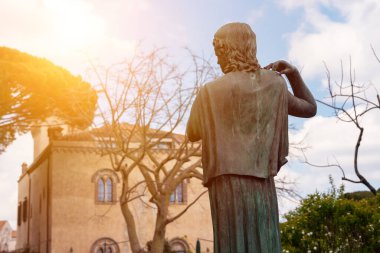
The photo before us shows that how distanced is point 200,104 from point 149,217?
29420mm

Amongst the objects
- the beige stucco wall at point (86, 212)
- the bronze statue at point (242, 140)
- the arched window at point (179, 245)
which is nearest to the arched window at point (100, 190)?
the beige stucco wall at point (86, 212)

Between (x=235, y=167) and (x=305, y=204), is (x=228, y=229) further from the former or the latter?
(x=305, y=204)

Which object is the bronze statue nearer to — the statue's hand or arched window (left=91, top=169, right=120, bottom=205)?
the statue's hand

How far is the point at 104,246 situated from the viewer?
3089 centimetres

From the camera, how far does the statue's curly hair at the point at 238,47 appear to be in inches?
140

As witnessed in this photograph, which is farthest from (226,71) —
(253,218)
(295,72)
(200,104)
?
(253,218)

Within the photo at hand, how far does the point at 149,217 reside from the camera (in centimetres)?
3238

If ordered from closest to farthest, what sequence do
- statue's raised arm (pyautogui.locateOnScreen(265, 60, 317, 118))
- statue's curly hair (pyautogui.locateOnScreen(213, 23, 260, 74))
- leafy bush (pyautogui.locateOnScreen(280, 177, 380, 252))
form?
1. statue's curly hair (pyautogui.locateOnScreen(213, 23, 260, 74))
2. statue's raised arm (pyautogui.locateOnScreen(265, 60, 317, 118))
3. leafy bush (pyautogui.locateOnScreen(280, 177, 380, 252))

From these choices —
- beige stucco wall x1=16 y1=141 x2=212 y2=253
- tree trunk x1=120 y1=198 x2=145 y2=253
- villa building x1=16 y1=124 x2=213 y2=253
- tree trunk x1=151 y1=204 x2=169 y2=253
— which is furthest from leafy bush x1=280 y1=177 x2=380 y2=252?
beige stucco wall x1=16 y1=141 x2=212 y2=253

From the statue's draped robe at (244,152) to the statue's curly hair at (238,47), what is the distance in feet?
0.19

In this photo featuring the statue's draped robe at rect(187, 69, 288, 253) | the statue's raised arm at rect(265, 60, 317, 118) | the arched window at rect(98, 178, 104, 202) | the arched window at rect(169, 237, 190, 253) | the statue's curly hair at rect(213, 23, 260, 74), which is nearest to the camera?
the statue's draped robe at rect(187, 69, 288, 253)

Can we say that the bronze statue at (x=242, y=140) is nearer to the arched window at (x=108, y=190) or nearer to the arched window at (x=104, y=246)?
the arched window at (x=104, y=246)

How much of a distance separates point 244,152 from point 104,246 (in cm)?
2878

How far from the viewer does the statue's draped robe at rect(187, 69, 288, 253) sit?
3383 mm
